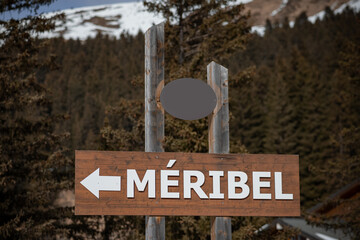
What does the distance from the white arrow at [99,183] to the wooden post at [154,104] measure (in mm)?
492

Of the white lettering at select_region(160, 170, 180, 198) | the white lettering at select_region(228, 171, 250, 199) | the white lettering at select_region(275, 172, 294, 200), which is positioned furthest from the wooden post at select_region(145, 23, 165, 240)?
the white lettering at select_region(275, 172, 294, 200)

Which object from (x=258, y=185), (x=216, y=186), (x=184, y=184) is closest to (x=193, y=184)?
(x=184, y=184)

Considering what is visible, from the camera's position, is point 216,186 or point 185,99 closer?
point 216,186

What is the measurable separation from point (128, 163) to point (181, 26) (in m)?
13.5

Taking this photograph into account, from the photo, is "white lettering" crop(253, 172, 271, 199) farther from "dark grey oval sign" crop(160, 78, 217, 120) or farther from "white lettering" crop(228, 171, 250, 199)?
"dark grey oval sign" crop(160, 78, 217, 120)

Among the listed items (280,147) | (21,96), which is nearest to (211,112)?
(21,96)

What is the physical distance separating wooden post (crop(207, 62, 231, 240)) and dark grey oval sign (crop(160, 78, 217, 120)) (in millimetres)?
171

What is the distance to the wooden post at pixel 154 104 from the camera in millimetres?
4641

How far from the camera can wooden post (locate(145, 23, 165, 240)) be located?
4.64m

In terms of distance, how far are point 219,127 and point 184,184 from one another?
2.40 ft

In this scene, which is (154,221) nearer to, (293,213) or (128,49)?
(293,213)

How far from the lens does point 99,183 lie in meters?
Answer: 4.39

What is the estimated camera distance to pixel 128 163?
14.7 feet

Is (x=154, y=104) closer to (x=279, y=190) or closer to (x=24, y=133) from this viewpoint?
(x=279, y=190)
